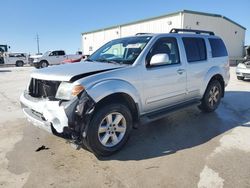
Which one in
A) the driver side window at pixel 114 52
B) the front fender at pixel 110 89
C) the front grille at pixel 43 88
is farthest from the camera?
the driver side window at pixel 114 52

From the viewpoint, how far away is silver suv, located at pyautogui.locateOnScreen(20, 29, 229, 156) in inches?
133

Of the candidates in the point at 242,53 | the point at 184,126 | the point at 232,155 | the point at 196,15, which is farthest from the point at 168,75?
the point at 242,53

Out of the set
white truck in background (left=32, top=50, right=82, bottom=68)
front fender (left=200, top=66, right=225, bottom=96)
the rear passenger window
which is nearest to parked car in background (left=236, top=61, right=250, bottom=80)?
front fender (left=200, top=66, right=225, bottom=96)

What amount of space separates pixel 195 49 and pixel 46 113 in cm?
351

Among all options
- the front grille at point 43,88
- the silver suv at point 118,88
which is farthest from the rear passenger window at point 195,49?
the front grille at point 43,88

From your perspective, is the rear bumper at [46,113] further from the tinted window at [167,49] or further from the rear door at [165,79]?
the tinted window at [167,49]

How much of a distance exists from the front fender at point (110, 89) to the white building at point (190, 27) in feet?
64.3

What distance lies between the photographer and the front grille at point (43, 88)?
146 inches

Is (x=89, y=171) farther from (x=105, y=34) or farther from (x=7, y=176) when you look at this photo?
(x=105, y=34)

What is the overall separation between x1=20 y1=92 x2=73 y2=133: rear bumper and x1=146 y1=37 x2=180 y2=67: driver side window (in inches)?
69.0

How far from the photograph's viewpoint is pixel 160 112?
4504mm

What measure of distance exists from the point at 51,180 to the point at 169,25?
879 inches

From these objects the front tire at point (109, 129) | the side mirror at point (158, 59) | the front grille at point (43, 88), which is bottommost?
the front tire at point (109, 129)

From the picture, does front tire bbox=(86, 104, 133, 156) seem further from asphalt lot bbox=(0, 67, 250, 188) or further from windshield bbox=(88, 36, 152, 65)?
windshield bbox=(88, 36, 152, 65)
